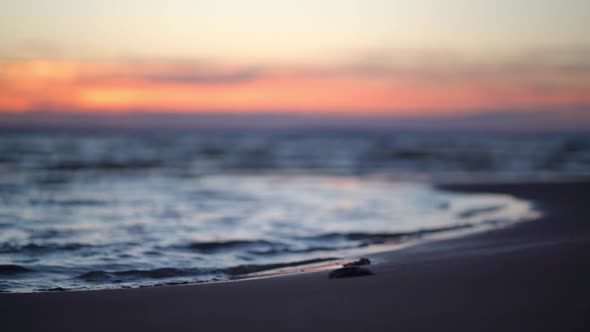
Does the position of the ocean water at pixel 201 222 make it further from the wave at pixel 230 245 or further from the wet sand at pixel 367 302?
the wet sand at pixel 367 302

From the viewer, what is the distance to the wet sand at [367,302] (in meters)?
3.13

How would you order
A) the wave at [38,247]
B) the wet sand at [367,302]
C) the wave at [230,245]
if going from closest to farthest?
the wet sand at [367,302]
the wave at [38,247]
the wave at [230,245]

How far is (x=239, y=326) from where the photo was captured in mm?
3141

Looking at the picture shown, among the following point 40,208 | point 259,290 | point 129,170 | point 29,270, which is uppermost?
point 129,170

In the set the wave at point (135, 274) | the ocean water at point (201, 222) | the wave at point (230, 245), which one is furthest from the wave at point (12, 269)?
the wave at point (230, 245)

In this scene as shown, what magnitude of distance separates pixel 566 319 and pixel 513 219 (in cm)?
543

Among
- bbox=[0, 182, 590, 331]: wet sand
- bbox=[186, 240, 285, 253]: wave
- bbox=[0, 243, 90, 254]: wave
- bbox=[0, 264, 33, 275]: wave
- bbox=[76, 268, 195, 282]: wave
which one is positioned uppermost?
bbox=[0, 243, 90, 254]: wave

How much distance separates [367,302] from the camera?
3557 millimetres

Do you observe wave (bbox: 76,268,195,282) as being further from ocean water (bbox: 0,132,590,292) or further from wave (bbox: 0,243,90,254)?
wave (bbox: 0,243,90,254)

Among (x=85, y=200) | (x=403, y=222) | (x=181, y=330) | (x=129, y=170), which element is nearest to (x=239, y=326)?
(x=181, y=330)

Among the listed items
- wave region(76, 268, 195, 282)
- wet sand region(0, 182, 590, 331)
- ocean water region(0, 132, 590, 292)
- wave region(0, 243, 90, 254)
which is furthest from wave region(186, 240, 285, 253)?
wet sand region(0, 182, 590, 331)

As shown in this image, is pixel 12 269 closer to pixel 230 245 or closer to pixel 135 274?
pixel 135 274

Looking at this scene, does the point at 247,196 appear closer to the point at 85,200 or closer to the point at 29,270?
the point at 85,200

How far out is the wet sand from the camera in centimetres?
313
